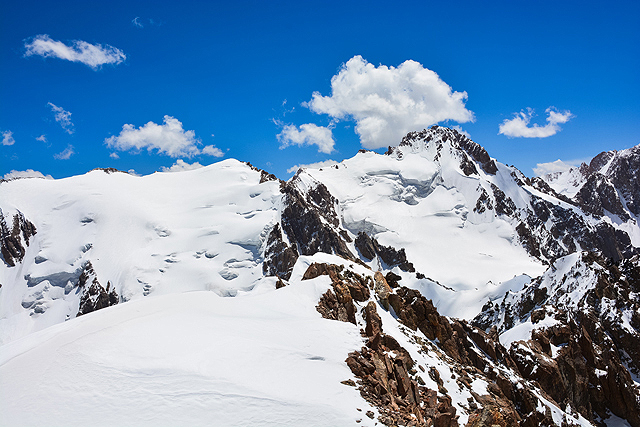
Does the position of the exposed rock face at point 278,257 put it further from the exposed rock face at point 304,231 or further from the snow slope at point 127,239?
the snow slope at point 127,239

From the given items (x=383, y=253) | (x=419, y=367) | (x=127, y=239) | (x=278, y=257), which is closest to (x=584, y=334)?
(x=419, y=367)

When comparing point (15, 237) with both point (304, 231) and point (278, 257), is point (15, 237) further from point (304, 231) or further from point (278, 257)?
point (304, 231)

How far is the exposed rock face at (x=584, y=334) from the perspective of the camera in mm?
38062

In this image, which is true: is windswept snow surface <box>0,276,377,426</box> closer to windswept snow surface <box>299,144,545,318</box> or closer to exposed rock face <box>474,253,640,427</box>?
exposed rock face <box>474,253,640,427</box>

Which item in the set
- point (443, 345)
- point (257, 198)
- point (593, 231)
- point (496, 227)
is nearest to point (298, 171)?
point (257, 198)

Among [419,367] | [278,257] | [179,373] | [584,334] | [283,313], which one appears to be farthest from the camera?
[278,257]

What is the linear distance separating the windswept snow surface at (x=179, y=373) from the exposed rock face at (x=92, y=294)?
76891 millimetres

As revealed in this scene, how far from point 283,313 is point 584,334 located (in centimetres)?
4167

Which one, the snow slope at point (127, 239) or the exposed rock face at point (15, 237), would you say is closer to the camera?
the snow slope at point (127, 239)

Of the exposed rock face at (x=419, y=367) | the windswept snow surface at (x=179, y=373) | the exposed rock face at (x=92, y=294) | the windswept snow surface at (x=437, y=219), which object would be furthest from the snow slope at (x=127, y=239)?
the windswept snow surface at (x=179, y=373)

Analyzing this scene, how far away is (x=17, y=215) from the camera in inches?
4013

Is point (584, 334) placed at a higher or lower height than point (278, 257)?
lower

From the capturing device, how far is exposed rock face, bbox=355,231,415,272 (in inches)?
5022

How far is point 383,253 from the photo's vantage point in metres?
134
